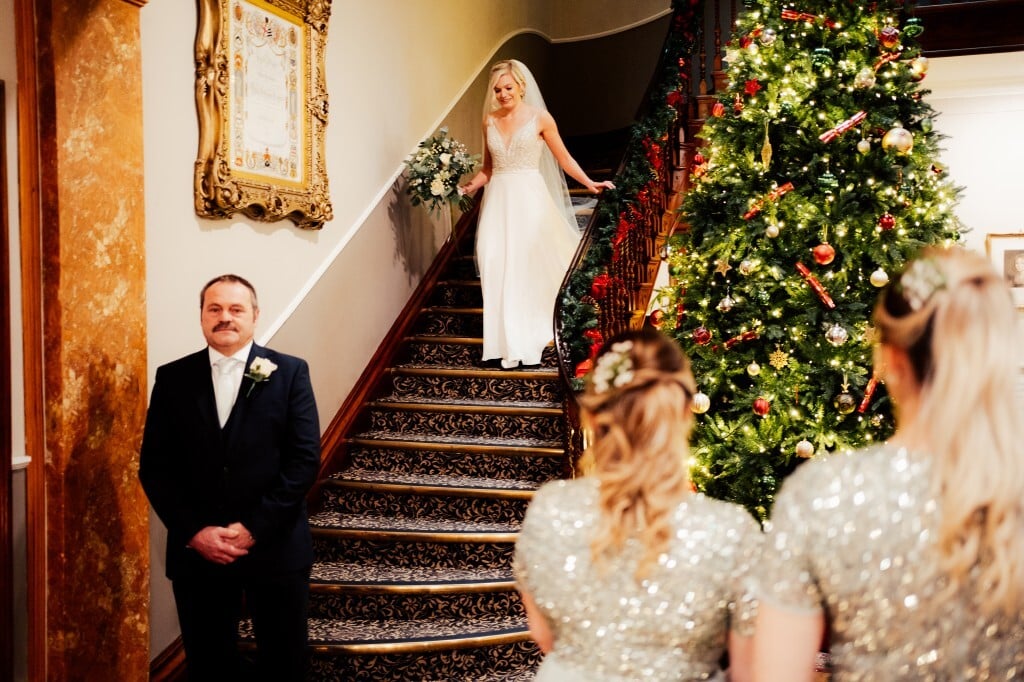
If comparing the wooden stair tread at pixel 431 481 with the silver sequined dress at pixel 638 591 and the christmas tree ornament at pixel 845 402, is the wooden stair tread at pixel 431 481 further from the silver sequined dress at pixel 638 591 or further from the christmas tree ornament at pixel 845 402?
the silver sequined dress at pixel 638 591

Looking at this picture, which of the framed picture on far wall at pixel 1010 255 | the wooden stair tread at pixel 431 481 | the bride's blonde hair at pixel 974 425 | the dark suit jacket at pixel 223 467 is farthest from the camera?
the framed picture on far wall at pixel 1010 255

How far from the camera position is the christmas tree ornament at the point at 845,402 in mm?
3906

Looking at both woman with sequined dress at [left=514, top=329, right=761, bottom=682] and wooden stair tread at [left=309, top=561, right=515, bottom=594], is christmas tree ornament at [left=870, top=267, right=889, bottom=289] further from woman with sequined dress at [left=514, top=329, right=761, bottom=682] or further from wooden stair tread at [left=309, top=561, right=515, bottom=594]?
woman with sequined dress at [left=514, top=329, right=761, bottom=682]

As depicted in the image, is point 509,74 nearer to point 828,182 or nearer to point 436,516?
point 828,182

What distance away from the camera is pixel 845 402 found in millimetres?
3906

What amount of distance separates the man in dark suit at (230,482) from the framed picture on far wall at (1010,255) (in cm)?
578

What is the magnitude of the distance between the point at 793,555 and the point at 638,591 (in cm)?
29

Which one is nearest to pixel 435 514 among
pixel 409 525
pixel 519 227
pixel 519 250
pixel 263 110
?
pixel 409 525

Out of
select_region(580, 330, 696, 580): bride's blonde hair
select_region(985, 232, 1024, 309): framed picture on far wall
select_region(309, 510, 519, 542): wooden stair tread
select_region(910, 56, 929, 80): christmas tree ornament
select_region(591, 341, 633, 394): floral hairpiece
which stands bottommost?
select_region(309, 510, 519, 542): wooden stair tread

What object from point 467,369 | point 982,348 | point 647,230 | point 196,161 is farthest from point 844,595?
point 647,230

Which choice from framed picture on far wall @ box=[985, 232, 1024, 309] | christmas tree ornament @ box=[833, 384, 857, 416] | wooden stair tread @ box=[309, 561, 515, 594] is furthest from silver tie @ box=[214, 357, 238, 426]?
framed picture on far wall @ box=[985, 232, 1024, 309]

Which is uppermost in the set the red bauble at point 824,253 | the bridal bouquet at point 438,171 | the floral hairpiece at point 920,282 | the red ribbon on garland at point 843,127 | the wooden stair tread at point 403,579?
the bridal bouquet at point 438,171

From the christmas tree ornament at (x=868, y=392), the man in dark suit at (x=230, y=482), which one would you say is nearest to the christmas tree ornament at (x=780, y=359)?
the christmas tree ornament at (x=868, y=392)

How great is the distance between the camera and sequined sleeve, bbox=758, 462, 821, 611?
1.29m
